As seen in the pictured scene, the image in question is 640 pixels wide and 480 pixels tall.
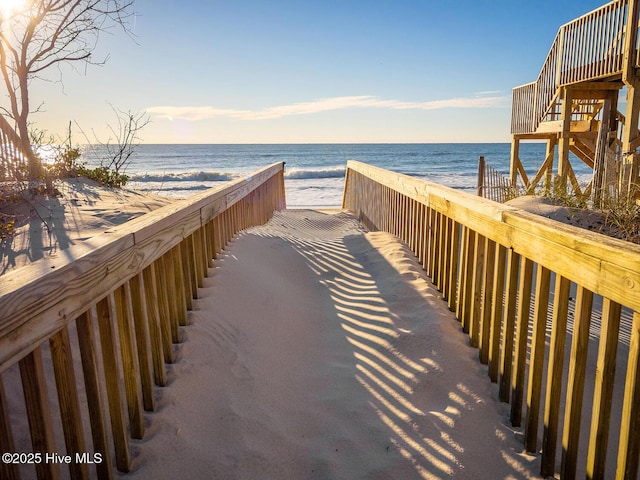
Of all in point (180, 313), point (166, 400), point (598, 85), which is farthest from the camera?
point (598, 85)

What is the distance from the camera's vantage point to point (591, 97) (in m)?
11.6

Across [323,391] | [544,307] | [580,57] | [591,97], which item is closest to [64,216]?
[323,391]

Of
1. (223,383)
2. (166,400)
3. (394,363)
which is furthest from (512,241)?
(166,400)

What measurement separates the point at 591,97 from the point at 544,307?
37.3 feet

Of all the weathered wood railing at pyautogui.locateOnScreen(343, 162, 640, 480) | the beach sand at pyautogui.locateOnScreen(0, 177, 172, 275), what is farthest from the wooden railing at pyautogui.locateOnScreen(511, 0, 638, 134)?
the beach sand at pyautogui.locateOnScreen(0, 177, 172, 275)

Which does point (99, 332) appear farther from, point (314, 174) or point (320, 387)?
point (314, 174)

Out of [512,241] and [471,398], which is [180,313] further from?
[512,241]

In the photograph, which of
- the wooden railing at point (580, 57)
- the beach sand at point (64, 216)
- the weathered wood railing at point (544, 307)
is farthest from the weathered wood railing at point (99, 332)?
the wooden railing at point (580, 57)

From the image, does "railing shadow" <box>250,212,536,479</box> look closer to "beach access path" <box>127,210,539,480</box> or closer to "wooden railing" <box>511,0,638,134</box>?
"beach access path" <box>127,210,539,480</box>

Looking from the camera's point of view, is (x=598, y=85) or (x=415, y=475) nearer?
(x=415, y=475)

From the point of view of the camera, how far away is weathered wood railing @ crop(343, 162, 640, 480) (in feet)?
5.65

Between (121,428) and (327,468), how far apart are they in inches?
37.4

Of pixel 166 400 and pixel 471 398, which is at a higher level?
pixel 166 400

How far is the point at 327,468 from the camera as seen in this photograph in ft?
7.42
